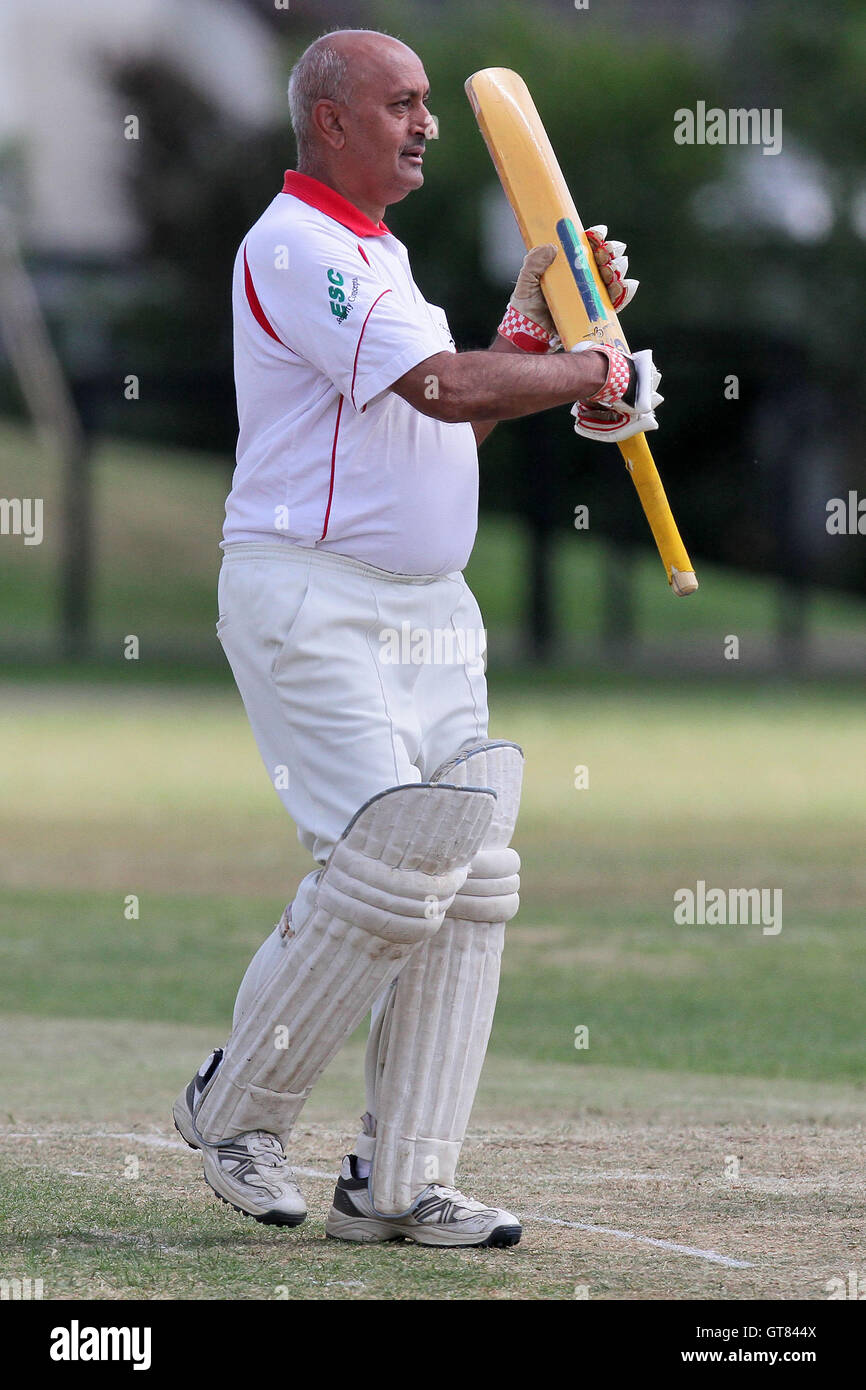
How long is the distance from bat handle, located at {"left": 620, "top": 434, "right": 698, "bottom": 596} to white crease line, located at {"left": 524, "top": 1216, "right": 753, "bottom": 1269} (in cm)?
142

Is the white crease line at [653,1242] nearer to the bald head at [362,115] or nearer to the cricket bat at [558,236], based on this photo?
the cricket bat at [558,236]

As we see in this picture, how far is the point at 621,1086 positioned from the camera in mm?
7137

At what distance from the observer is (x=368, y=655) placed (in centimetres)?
471

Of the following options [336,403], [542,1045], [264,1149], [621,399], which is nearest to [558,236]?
[621,399]

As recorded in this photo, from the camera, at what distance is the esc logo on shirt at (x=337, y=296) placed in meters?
4.57

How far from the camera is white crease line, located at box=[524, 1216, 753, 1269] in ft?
15.1

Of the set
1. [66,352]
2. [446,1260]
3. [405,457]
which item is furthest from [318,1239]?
[66,352]

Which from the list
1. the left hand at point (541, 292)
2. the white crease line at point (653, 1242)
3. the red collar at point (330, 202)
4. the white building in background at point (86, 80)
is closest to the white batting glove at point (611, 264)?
the left hand at point (541, 292)

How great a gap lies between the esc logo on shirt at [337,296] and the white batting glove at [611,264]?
685mm

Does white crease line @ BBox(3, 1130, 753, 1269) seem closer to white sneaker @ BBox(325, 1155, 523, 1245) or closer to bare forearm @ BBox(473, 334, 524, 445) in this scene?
white sneaker @ BBox(325, 1155, 523, 1245)

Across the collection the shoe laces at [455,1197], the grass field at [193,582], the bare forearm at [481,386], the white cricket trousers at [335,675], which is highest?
the grass field at [193,582]

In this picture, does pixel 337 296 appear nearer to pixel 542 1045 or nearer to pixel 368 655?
pixel 368 655

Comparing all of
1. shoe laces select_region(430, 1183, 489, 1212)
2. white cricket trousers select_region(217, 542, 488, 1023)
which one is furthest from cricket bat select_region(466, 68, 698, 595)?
shoe laces select_region(430, 1183, 489, 1212)

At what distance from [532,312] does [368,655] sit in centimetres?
91
